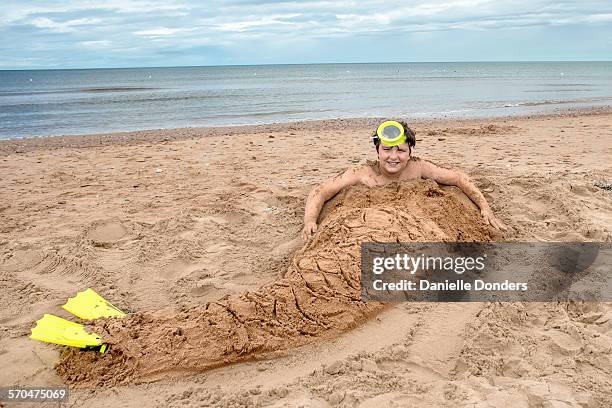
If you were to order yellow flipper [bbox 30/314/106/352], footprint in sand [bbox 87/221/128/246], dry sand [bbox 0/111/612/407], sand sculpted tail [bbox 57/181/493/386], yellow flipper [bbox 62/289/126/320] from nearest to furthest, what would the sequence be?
dry sand [bbox 0/111/612/407], sand sculpted tail [bbox 57/181/493/386], yellow flipper [bbox 30/314/106/352], yellow flipper [bbox 62/289/126/320], footprint in sand [bbox 87/221/128/246]

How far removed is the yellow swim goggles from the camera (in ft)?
12.4

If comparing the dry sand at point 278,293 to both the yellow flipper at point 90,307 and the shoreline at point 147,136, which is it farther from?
the shoreline at point 147,136

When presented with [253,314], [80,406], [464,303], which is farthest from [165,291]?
[464,303]

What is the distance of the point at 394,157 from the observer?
153 inches

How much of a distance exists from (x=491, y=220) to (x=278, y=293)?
6.32 ft

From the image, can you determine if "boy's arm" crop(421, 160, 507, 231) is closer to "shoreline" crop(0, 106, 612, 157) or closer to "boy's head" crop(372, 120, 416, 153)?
"boy's head" crop(372, 120, 416, 153)

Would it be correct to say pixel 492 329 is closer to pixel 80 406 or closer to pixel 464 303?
pixel 464 303

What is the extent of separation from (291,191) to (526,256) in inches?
101

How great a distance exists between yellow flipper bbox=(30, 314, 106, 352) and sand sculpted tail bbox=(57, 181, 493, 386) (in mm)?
49

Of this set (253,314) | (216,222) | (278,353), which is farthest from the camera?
(216,222)

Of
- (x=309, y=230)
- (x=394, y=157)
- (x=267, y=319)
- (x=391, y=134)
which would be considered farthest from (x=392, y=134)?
(x=267, y=319)

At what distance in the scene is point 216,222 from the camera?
4516 mm

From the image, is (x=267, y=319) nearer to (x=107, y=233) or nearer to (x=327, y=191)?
(x=327, y=191)

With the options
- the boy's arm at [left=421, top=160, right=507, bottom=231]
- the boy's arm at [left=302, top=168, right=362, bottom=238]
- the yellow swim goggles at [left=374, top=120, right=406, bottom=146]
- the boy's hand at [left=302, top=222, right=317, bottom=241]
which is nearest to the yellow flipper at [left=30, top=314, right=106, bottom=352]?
the boy's hand at [left=302, top=222, right=317, bottom=241]
